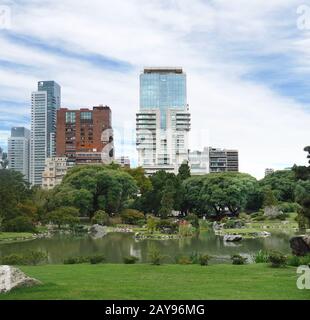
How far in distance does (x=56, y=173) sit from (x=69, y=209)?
161 ft

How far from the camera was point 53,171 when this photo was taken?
279ft

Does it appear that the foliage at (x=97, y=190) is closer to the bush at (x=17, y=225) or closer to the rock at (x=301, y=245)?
the bush at (x=17, y=225)

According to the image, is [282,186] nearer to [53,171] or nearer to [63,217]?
[63,217]

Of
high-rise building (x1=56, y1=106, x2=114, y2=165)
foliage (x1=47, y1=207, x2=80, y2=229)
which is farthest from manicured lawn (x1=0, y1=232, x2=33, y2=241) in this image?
high-rise building (x1=56, y1=106, x2=114, y2=165)

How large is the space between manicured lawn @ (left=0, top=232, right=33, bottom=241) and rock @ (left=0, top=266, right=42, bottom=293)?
67.9 feet

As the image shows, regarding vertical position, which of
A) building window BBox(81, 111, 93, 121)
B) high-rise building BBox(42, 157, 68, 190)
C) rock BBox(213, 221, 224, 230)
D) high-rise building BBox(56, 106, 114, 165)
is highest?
building window BBox(81, 111, 93, 121)

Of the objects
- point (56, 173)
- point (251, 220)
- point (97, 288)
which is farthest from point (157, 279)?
point (56, 173)

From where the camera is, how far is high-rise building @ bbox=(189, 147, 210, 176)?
306ft

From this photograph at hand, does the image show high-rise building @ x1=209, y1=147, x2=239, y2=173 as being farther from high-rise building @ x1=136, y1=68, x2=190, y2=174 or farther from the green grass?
the green grass

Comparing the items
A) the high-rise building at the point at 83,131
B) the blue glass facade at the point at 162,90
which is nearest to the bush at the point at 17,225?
the high-rise building at the point at 83,131

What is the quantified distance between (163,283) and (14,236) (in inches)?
869

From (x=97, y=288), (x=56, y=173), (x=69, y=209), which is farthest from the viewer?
(x=56, y=173)
